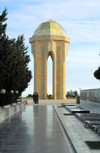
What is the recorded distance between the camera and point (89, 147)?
822 cm

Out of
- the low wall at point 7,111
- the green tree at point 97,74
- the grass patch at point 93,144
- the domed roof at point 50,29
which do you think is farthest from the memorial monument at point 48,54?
the grass patch at point 93,144

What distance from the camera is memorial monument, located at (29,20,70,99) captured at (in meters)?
56.1

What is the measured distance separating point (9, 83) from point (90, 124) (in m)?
12.5

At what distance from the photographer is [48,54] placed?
2271 inches

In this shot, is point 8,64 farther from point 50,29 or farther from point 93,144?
point 50,29

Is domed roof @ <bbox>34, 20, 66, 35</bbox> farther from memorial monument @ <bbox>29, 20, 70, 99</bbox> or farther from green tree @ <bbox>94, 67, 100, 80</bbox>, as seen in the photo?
green tree @ <bbox>94, 67, 100, 80</bbox>

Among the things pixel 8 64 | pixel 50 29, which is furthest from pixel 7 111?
pixel 50 29

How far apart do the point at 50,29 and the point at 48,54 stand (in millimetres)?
4868

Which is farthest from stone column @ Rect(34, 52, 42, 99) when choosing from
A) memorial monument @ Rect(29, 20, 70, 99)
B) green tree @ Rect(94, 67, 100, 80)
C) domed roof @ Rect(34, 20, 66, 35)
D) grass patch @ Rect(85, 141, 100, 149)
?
grass patch @ Rect(85, 141, 100, 149)

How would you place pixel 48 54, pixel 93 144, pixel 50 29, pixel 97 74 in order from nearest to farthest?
pixel 93 144
pixel 97 74
pixel 50 29
pixel 48 54

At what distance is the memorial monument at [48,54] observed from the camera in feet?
184

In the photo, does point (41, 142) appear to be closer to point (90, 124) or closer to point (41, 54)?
point (90, 124)

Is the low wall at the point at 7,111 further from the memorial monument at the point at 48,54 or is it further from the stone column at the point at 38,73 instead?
the memorial monument at the point at 48,54

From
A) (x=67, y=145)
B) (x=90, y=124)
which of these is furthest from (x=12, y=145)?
(x=90, y=124)
